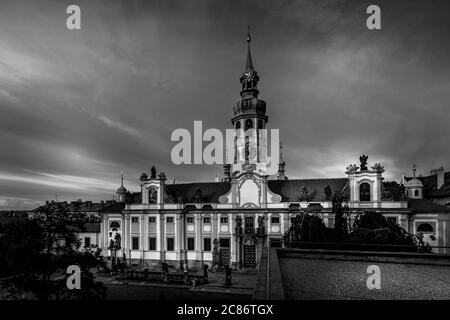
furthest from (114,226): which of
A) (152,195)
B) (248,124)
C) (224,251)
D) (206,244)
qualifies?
(248,124)

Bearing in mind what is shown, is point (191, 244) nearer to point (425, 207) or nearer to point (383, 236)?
point (383, 236)

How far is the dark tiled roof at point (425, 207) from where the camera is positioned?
31.9 metres

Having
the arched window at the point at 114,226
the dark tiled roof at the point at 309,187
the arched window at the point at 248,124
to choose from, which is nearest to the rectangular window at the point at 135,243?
the arched window at the point at 114,226

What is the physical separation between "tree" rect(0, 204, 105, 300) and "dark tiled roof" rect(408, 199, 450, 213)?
3570cm

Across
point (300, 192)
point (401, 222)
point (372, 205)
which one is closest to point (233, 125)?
point (300, 192)

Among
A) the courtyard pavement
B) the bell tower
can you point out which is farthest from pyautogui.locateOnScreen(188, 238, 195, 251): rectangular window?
the bell tower

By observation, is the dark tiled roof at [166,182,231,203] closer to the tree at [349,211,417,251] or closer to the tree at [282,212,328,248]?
the tree at [282,212,328,248]

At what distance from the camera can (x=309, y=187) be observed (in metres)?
38.2

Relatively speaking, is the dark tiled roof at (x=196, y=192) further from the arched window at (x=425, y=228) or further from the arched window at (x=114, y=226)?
the arched window at (x=425, y=228)

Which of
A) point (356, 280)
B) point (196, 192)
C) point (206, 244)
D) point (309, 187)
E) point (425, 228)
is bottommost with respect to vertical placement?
point (206, 244)

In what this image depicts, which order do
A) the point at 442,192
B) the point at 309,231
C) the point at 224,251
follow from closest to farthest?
the point at 309,231 < the point at 224,251 < the point at 442,192

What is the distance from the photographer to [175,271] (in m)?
35.8

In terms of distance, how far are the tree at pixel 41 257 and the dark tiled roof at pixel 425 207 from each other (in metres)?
35.7

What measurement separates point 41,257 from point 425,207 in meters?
39.4
